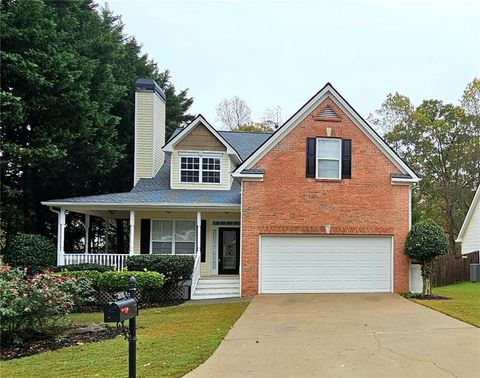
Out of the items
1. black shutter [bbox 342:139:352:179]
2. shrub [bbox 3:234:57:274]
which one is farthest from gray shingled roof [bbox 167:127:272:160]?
shrub [bbox 3:234:57:274]

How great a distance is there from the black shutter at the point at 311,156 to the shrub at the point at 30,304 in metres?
9.63

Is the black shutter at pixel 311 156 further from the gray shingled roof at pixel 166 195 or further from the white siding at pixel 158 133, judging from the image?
the white siding at pixel 158 133

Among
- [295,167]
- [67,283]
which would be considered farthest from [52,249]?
[295,167]

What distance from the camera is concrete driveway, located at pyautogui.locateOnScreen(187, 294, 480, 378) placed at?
273 inches

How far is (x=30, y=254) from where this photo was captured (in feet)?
56.5

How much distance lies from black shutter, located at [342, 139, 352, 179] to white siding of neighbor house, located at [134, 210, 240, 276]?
4672mm

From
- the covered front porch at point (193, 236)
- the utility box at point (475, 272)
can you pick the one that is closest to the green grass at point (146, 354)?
the covered front porch at point (193, 236)

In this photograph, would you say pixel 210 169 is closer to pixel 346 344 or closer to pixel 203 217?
pixel 203 217

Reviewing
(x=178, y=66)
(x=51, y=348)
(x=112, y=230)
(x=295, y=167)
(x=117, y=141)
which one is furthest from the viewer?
(x=178, y=66)

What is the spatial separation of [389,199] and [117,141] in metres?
16.1

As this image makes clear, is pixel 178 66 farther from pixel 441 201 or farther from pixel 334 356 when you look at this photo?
pixel 334 356

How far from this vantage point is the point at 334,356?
7.72 metres

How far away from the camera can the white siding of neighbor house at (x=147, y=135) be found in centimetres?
2167

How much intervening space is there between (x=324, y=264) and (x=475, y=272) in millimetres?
9397
